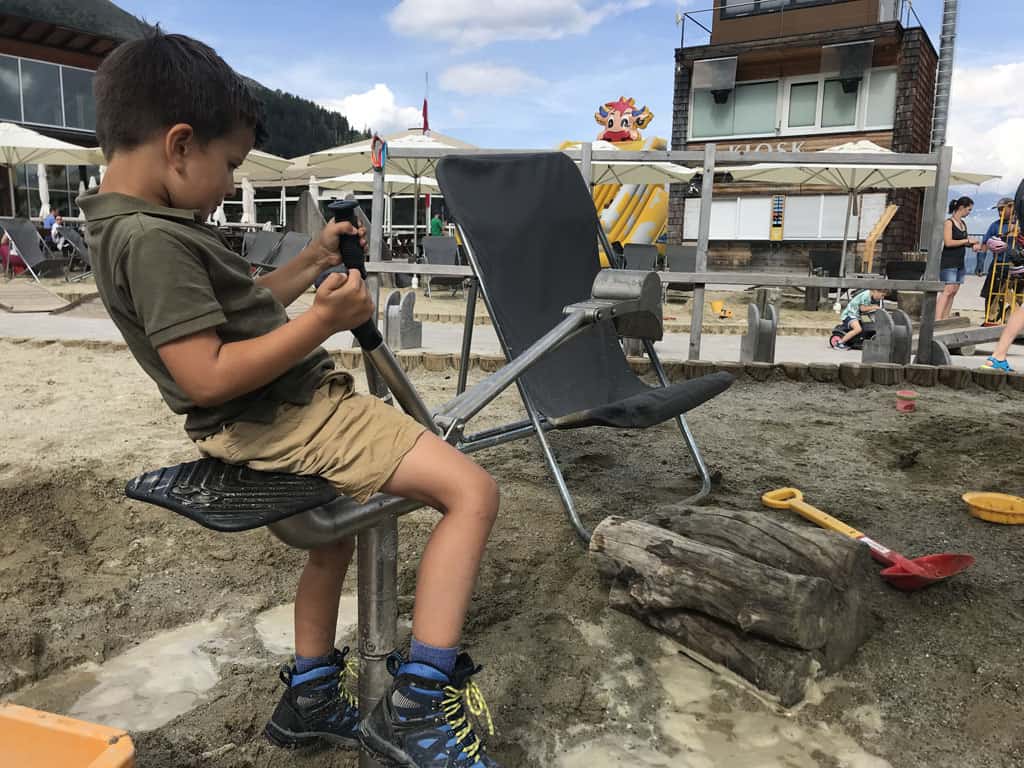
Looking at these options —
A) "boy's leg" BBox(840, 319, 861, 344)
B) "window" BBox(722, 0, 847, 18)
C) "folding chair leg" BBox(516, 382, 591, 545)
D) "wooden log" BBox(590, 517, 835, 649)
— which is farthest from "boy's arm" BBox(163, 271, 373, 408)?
"window" BBox(722, 0, 847, 18)

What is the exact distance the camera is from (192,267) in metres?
1.08

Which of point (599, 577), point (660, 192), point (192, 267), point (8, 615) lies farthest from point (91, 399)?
point (660, 192)

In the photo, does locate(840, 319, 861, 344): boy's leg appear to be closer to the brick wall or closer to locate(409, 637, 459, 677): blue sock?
locate(409, 637, 459, 677): blue sock

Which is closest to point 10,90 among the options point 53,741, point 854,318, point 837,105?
point 837,105

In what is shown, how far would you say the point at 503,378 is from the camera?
147 cm

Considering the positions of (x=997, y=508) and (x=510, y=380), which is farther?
(x=997, y=508)

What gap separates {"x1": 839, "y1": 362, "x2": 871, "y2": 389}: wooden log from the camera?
4.76 metres

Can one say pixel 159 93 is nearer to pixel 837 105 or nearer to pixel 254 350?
pixel 254 350

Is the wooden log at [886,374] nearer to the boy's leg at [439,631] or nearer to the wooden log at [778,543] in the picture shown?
the wooden log at [778,543]

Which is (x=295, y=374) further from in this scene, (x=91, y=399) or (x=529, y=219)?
(x=91, y=399)

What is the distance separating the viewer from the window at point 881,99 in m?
17.0

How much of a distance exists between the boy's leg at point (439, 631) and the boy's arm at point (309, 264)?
41cm

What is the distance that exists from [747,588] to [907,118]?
59.9 ft

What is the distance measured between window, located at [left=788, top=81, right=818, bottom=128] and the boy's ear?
19241mm
